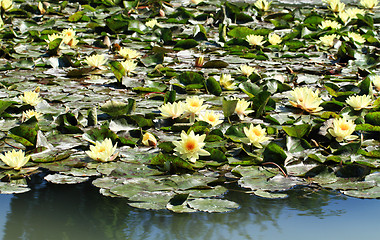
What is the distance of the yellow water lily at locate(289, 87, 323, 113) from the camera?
301 centimetres

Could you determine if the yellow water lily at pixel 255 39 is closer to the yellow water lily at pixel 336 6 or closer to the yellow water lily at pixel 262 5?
the yellow water lily at pixel 262 5

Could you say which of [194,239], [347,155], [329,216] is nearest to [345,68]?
[347,155]

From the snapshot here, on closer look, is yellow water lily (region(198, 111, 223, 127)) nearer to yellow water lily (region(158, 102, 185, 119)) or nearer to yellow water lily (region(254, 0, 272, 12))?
yellow water lily (region(158, 102, 185, 119))

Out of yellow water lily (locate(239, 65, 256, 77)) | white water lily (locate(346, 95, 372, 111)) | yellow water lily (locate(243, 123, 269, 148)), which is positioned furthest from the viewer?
yellow water lily (locate(239, 65, 256, 77))

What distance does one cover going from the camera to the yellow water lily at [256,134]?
2484 millimetres

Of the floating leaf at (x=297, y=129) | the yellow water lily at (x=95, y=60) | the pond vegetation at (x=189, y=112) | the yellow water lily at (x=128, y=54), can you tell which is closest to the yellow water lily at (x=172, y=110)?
the pond vegetation at (x=189, y=112)

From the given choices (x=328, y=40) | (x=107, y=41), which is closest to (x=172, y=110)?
(x=107, y=41)

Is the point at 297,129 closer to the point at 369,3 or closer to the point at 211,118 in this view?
the point at 211,118

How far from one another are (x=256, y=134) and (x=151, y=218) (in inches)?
31.0

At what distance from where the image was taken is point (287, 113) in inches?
121

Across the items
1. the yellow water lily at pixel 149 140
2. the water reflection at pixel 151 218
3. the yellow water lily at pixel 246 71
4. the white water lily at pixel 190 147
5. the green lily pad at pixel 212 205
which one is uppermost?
the yellow water lily at pixel 246 71

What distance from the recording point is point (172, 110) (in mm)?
2824

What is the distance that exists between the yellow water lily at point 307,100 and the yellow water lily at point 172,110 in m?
0.72

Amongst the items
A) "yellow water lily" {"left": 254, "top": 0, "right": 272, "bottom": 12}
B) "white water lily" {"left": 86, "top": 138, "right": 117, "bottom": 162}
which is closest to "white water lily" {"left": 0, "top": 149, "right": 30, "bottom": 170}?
"white water lily" {"left": 86, "top": 138, "right": 117, "bottom": 162}
